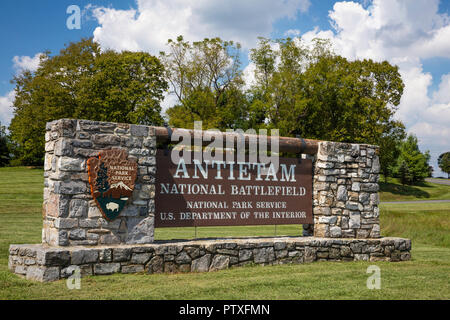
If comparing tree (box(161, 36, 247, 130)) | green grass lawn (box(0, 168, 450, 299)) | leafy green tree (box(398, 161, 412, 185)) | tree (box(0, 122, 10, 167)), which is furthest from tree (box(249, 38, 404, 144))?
tree (box(0, 122, 10, 167))

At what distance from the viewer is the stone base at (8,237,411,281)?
22.0 feet

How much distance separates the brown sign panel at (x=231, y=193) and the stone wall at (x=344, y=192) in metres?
0.30

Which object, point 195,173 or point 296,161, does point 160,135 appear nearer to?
point 195,173

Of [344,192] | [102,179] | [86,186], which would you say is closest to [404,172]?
[344,192]

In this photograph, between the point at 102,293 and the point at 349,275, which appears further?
the point at 349,275

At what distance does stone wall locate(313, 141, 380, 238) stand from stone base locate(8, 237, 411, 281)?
1.03 feet

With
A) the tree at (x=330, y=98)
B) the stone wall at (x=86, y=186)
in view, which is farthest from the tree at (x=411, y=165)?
the stone wall at (x=86, y=186)

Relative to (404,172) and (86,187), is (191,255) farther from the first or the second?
(404,172)

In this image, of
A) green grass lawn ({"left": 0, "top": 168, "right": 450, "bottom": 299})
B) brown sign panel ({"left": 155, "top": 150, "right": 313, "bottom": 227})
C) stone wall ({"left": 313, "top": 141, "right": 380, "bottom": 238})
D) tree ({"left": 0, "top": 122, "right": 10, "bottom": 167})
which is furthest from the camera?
tree ({"left": 0, "top": 122, "right": 10, "bottom": 167})

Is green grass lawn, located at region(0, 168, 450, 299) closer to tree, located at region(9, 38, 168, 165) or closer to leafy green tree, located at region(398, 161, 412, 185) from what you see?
tree, located at region(9, 38, 168, 165)

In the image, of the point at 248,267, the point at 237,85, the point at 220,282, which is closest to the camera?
the point at 220,282

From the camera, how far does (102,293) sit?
19.6ft
